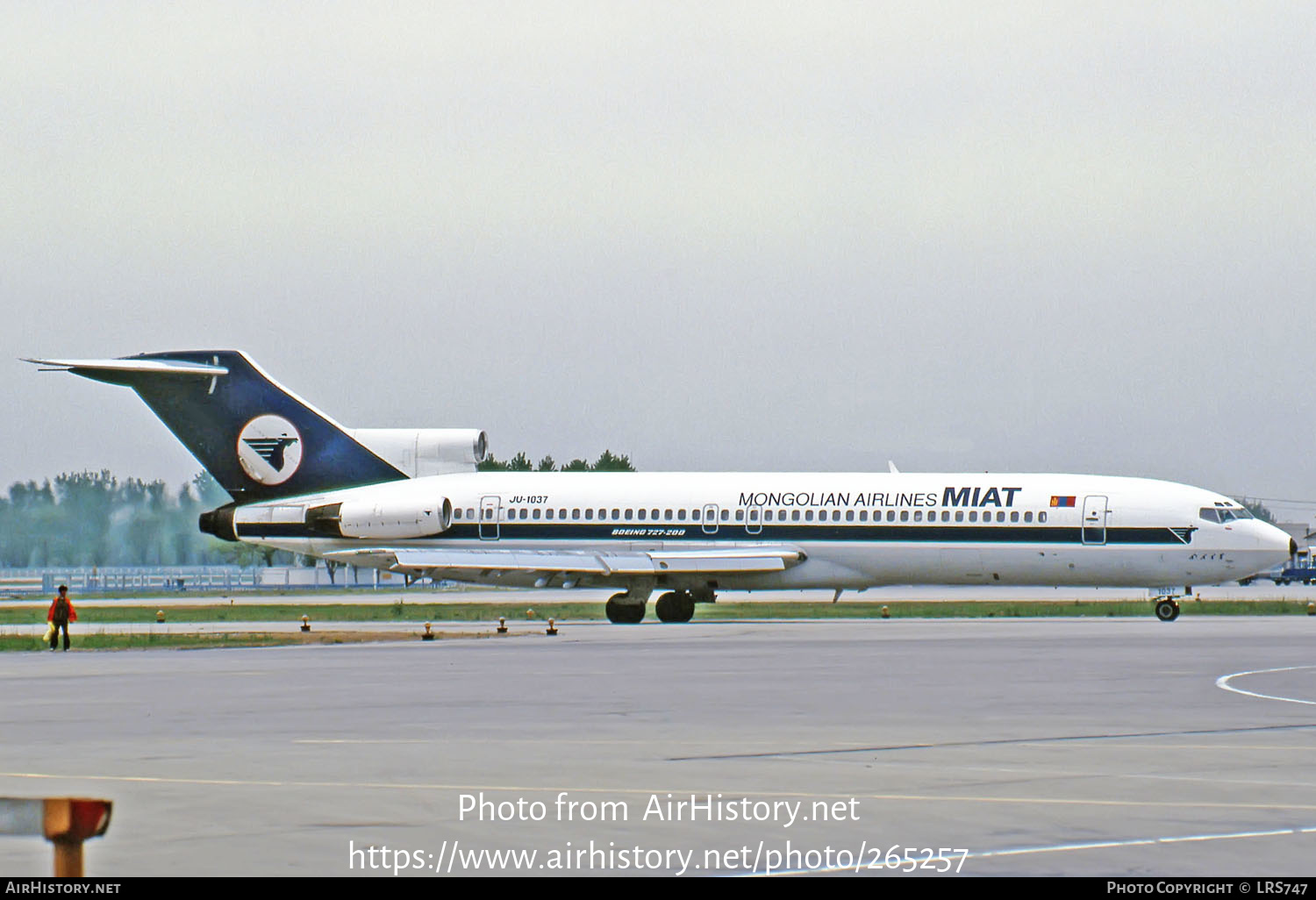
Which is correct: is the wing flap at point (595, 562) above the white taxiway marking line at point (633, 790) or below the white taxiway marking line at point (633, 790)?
below

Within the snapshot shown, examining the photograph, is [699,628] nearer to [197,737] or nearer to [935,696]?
[935,696]

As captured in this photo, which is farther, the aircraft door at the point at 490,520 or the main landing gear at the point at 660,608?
the aircraft door at the point at 490,520

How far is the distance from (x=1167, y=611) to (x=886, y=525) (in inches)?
313

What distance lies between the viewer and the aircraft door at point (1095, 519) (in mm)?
A: 49625

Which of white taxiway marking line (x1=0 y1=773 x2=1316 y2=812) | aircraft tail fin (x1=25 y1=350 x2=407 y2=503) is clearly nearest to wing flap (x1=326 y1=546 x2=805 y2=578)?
aircraft tail fin (x1=25 y1=350 x2=407 y2=503)

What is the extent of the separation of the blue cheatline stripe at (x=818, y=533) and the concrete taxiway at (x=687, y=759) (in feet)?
58.7

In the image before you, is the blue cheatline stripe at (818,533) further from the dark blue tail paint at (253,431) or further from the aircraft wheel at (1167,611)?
the dark blue tail paint at (253,431)

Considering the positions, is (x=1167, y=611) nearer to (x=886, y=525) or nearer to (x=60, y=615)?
(x=886, y=525)

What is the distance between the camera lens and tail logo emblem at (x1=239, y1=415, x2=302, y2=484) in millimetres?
54188

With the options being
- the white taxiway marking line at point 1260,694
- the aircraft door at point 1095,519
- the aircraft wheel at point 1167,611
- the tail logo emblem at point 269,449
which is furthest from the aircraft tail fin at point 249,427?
the white taxiway marking line at point 1260,694

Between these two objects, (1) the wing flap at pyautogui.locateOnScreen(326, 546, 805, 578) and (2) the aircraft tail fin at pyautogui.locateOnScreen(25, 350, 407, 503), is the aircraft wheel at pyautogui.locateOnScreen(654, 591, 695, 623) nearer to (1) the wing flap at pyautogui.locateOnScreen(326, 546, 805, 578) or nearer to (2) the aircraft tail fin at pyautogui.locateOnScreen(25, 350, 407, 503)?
(1) the wing flap at pyautogui.locateOnScreen(326, 546, 805, 578)

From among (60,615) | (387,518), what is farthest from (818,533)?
(60,615)
